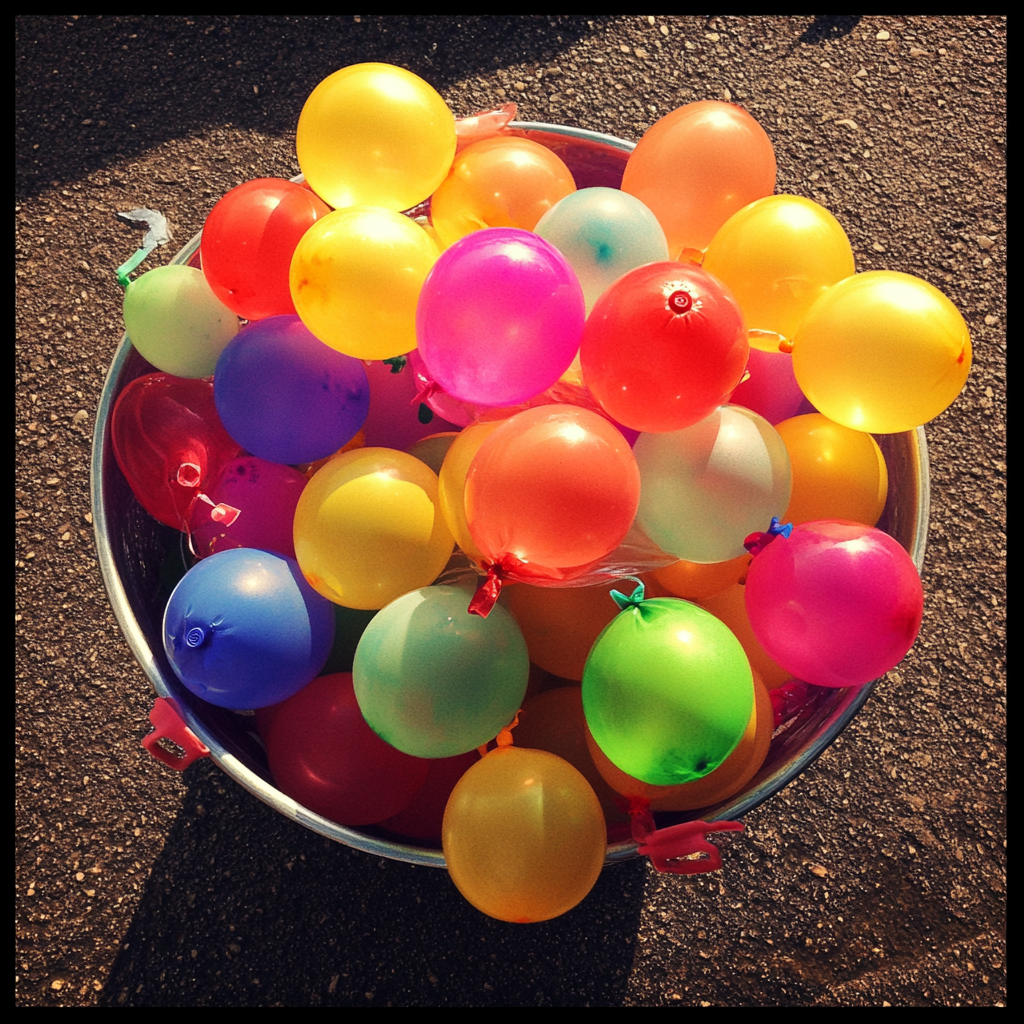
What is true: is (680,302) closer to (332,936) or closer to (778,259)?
(778,259)

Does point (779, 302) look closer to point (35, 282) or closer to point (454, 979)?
point (454, 979)

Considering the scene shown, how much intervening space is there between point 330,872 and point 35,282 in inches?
45.6

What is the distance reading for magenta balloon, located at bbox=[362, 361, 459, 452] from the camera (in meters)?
1.00

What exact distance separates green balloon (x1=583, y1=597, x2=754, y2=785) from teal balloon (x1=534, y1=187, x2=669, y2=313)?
347 millimetres

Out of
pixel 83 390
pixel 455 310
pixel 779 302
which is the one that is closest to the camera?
pixel 455 310

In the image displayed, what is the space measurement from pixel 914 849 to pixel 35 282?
70.0 inches

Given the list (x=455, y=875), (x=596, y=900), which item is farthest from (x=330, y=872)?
(x=455, y=875)

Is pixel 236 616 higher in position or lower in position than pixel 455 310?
lower

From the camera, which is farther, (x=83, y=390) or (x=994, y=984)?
(x=83, y=390)

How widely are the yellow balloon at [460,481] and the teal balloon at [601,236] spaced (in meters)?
0.19

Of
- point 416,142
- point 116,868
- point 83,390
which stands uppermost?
point 416,142

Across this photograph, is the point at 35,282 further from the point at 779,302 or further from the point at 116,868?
the point at 779,302

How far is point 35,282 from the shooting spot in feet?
4.81

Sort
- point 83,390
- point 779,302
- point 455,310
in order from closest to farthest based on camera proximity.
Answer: point 455,310 < point 779,302 < point 83,390
